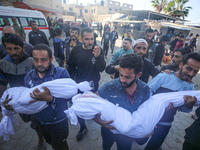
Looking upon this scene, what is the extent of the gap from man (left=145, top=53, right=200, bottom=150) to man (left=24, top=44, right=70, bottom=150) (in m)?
1.48

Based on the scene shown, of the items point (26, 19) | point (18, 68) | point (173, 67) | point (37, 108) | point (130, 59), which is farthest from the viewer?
point (26, 19)

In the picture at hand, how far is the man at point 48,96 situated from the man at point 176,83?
148cm

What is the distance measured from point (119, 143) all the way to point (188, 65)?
1.52m

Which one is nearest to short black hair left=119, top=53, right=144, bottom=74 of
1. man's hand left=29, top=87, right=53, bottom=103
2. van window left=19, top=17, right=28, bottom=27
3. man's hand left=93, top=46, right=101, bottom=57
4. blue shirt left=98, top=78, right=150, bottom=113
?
blue shirt left=98, top=78, right=150, bottom=113

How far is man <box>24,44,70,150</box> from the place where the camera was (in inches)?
57.4

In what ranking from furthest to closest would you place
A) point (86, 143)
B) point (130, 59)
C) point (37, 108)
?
point (86, 143) → point (37, 108) → point (130, 59)

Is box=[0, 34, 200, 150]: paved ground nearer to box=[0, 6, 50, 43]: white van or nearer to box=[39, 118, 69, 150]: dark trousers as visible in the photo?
box=[39, 118, 69, 150]: dark trousers

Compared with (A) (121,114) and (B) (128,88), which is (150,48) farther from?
(A) (121,114)

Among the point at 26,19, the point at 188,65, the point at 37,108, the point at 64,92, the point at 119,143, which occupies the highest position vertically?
the point at 26,19

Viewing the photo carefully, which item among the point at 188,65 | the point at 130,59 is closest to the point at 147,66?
the point at 188,65

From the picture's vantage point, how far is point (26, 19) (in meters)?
8.96

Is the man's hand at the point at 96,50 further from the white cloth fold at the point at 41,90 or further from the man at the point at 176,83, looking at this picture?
the man at the point at 176,83

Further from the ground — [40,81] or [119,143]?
[40,81]

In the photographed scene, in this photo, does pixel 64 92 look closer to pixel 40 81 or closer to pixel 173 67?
pixel 40 81
